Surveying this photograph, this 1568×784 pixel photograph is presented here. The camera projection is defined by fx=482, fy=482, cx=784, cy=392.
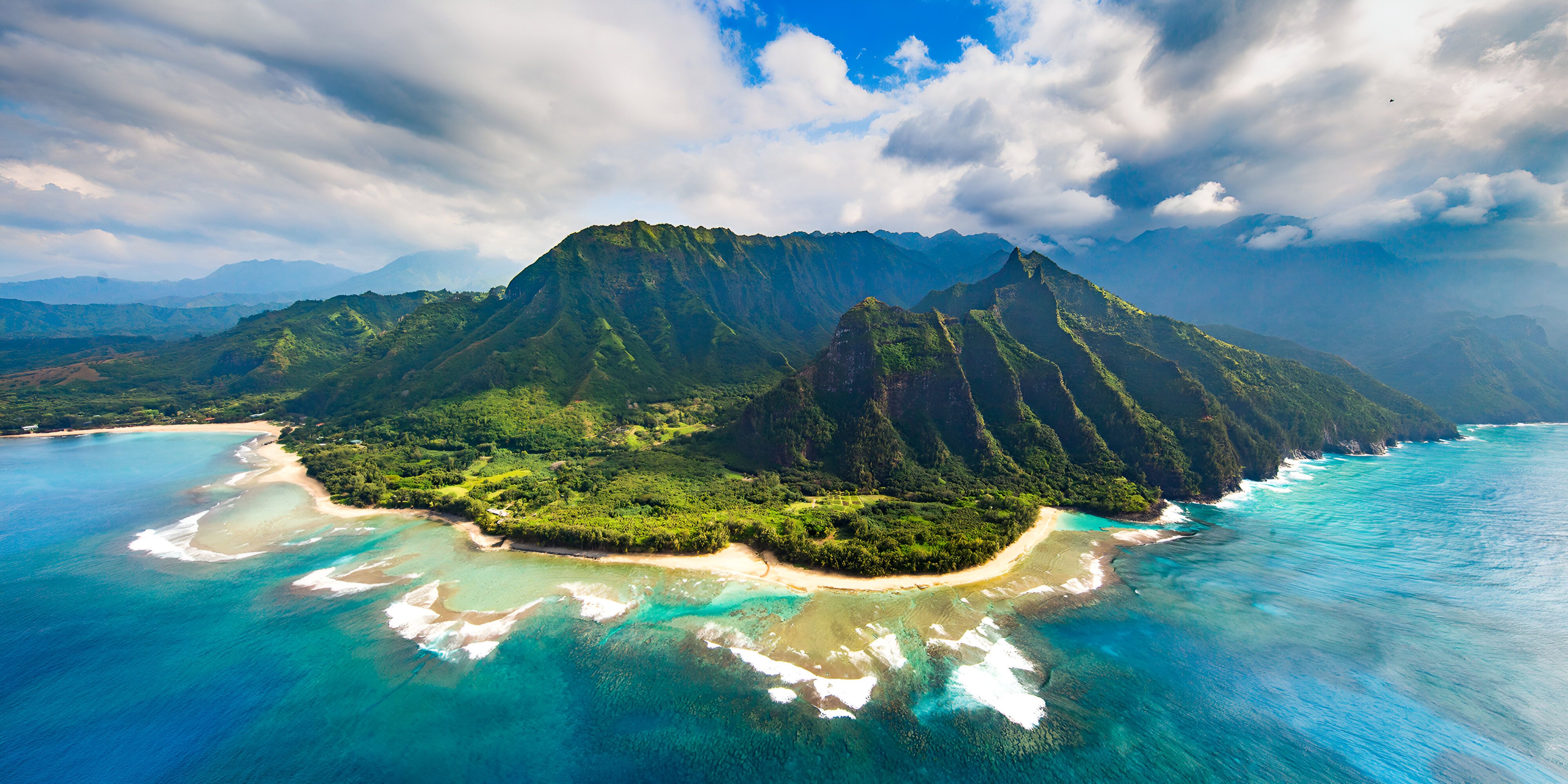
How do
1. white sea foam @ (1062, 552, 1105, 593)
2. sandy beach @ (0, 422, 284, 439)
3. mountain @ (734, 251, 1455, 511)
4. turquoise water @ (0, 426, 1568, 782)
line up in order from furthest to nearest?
sandy beach @ (0, 422, 284, 439) < mountain @ (734, 251, 1455, 511) < white sea foam @ (1062, 552, 1105, 593) < turquoise water @ (0, 426, 1568, 782)

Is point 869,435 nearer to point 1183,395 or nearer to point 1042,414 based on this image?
point 1042,414

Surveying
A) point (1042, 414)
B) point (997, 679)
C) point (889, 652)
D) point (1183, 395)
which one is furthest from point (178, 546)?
point (1183, 395)

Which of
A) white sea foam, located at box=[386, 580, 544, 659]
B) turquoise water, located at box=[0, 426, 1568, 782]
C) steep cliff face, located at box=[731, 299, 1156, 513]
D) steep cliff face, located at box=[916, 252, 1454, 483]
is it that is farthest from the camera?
steep cliff face, located at box=[916, 252, 1454, 483]

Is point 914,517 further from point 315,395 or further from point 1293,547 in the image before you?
point 315,395

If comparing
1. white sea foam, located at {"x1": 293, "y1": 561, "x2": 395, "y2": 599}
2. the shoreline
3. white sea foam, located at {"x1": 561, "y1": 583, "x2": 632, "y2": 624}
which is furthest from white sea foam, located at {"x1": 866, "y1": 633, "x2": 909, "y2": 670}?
white sea foam, located at {"x1": 293, "y1": 561, "x2": 395, "y2": 599}

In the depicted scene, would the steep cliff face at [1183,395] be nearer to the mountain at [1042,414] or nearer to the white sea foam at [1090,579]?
the mountain at [1042,414]

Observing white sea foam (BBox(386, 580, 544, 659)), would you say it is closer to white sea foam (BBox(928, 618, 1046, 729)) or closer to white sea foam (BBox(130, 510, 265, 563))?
white sea foam (BBox(130, 510, 265, 563))

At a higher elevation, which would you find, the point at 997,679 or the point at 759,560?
the point at 759,560
